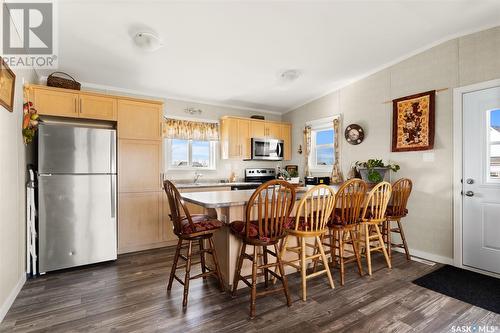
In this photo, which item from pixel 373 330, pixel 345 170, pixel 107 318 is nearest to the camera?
pixel 373 330

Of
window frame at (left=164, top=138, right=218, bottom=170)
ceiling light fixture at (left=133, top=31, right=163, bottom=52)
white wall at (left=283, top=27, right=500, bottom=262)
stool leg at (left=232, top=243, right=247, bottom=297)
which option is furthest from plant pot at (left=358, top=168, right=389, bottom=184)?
ceiling light fixture at (left=133, top=31, right=163, bottom=52)

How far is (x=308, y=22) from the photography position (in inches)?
108

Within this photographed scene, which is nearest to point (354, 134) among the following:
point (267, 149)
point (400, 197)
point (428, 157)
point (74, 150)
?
point (428, 157)

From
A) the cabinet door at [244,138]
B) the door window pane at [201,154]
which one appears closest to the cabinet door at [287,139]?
the cabinet door at [244,138]

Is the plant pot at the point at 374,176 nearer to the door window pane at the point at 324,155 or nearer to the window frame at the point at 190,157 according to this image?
the door window pane at the point at 324,155

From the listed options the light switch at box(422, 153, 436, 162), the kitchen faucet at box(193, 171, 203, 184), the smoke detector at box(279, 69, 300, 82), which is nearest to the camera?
the light switch at box(422, 153, 436, 162)

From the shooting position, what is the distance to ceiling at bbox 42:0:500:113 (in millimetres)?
2459

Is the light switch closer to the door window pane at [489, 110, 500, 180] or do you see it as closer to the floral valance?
the door window pane at [489, 110, 500, 180]

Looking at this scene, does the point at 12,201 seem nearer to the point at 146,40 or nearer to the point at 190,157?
the point at 146,40

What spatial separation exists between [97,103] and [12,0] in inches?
53.6

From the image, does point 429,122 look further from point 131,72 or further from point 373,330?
point 131,72

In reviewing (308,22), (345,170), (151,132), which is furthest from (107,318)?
(345,170)

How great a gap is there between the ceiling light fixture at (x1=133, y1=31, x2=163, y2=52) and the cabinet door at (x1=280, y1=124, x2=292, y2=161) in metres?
3.39

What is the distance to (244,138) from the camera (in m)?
5.11
